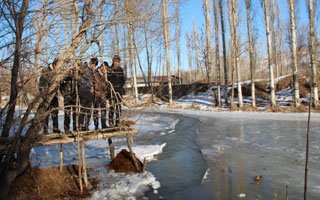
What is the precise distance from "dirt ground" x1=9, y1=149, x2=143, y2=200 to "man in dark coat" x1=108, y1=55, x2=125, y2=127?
1429 mm

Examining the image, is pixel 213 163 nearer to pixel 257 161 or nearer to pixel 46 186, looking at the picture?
pixel 257 161

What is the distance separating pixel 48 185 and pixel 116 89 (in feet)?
8.83

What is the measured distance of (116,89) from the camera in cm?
852

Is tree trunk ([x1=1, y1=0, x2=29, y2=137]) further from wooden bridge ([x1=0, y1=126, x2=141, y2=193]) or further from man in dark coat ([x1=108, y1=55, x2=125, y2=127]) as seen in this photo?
man in dark coat ([x1=108, y1=55, x2=125, y2=127])

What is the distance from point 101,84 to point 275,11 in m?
42.3

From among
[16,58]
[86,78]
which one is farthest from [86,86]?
[16,58]

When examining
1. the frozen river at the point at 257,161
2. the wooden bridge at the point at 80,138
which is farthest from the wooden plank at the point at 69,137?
the frozen river at the point at 257,161

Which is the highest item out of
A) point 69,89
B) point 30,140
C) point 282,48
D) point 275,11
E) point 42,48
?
point 275,11

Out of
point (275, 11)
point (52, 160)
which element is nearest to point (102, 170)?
point (52, 160)

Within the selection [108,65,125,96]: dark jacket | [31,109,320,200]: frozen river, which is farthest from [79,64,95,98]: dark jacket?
[31,109,320,200]: frozen river

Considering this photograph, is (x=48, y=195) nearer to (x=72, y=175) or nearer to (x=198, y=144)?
(x=72, y=175)

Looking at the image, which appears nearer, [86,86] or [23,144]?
[23,144]

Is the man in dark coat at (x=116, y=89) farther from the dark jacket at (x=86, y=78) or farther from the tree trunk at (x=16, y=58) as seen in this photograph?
the tree trunk at (x=16, y=58)

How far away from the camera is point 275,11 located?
4512 centimetres
